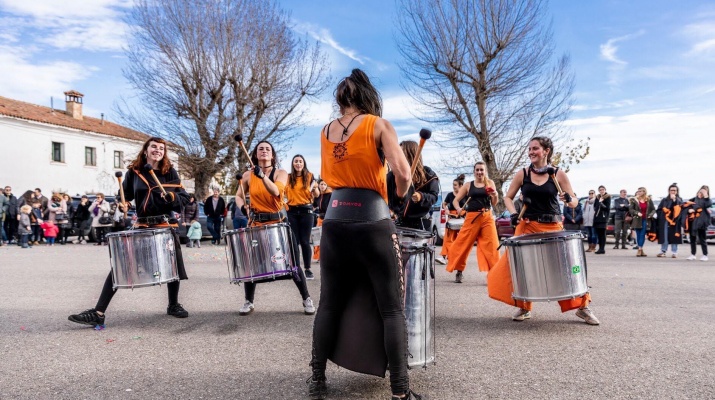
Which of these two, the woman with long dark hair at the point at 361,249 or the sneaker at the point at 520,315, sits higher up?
the woman with long dark hair at the point at 361,249

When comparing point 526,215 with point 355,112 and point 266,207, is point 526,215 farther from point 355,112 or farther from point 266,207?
point 355,112

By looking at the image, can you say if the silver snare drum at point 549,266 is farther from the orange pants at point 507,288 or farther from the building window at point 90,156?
the building window at point 90,156

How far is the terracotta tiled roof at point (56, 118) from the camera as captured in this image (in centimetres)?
3950

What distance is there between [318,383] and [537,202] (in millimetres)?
3459

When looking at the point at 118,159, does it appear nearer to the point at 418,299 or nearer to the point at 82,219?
the point at 82,219

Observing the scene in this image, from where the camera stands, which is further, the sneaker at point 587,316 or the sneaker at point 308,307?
the sneaker at point 308,307

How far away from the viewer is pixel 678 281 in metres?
9.70

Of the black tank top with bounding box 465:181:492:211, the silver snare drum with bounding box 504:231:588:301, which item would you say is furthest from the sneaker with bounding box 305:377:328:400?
the black tank top with bounding box 465:181:492:211

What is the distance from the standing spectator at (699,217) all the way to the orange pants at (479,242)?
7541 millimetres

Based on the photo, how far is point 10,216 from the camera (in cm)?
2062

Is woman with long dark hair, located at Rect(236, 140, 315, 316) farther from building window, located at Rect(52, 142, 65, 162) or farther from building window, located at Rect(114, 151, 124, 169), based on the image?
building window, located at Rect(114, 151, 124, 169)

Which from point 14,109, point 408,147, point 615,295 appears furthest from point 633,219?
point 14,109

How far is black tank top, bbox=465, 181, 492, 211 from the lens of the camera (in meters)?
9.16

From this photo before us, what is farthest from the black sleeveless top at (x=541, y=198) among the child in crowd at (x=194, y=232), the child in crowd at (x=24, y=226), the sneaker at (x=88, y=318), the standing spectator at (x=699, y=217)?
the child in crowd at (x=24, y=226)
